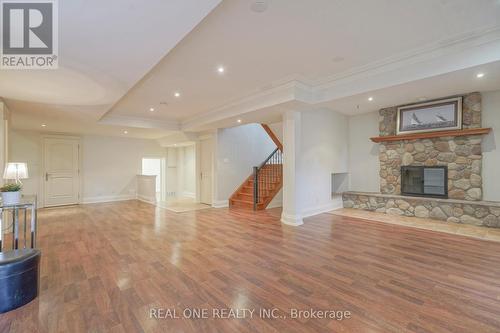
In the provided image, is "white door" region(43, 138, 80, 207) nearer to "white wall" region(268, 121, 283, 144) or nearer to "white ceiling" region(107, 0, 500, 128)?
"white ceiling" region(107, 0, 500, 128)

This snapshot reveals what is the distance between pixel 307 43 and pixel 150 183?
7.24m

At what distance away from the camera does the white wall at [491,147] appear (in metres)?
4.70

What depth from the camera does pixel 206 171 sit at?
7.95 metres

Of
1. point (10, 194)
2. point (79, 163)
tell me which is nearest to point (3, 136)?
point (10, 194)

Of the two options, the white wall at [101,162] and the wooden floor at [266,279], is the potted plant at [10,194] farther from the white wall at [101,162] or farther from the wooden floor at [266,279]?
the white wall at [101,162]

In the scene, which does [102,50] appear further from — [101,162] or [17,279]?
[101,162]

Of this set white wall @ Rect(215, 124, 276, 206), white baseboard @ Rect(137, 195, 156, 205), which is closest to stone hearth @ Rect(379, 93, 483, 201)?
white wall @ Rect(215, 124, 276, 206)

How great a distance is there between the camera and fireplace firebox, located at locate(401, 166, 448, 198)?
5367 millimetres

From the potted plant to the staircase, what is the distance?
16.0 feet

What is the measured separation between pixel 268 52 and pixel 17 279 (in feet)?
12.2

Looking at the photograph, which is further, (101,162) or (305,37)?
(101,162)

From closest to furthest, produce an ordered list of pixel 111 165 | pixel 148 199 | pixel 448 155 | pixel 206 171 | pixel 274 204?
pixel 448 155 → pixel 274 204 → pixel 206 171 → pixel 148 199 → pixel 111 165

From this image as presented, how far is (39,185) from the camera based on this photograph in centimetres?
731

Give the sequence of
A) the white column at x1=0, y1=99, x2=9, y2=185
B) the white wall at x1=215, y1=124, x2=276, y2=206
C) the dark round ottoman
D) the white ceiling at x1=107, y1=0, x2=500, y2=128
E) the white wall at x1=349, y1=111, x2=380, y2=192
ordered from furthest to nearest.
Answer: the white wall at x1=215, y1=124, x2=276, y2=206
the white wall at x1=349, y1=111, x2=380, y2=192
the white column at x1=0, y1=99, x2=9, y2=185
the white ceiling at x1=107, y1=0, x2=500, y2=128
the dark round ottoman
